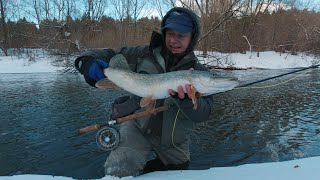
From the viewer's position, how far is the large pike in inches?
111

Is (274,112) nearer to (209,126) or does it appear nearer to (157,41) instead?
(209,126)

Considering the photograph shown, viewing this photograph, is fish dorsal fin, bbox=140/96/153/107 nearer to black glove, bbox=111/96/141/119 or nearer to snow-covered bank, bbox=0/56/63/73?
black glove, bbox=111/96/141/119

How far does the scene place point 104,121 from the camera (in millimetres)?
7648

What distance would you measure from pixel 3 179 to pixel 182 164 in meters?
1.99

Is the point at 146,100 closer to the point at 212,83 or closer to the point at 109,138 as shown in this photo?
the point at 212,83

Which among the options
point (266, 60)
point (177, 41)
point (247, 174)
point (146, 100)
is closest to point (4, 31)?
point (266, 60)

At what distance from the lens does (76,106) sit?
370 inches

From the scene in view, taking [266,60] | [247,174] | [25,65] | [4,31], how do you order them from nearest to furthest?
[247,174], [25,65], [266,60], [4,31]

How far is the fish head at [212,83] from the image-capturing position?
9.04ft

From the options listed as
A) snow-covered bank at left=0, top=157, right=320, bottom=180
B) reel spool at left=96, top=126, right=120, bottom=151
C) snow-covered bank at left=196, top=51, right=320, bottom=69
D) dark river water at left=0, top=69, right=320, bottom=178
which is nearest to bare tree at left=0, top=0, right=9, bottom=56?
snow-covered bank at left=196, top=51, right=320, bottom=69

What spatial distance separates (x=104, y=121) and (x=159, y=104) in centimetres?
403

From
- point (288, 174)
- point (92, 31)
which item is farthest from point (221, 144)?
point (92, 31)

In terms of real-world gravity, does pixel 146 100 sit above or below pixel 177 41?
below

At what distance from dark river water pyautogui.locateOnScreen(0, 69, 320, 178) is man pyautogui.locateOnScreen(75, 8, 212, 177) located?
42.2 inches
